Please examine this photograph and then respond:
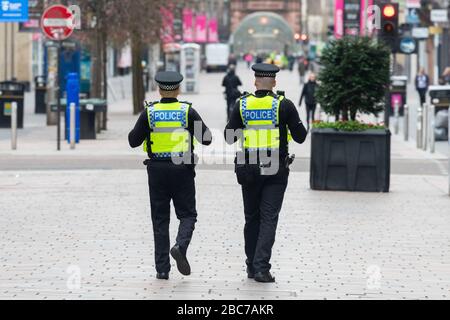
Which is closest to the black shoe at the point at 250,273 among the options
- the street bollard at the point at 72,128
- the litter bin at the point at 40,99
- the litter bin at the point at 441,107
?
the street bollard at the point at 72,128

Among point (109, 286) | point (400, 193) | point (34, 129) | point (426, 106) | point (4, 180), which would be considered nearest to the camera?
point (109, 286)

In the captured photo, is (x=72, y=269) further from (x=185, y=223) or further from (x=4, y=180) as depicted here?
(x=4, y=180)

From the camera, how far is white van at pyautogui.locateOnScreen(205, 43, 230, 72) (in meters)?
116

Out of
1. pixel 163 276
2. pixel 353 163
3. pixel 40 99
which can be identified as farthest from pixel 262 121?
pixel 40 99

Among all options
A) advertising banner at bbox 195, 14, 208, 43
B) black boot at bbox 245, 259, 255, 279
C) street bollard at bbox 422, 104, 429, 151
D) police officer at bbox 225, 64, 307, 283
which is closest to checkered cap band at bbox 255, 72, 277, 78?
police officer at bbox 225, 64, 307, 283

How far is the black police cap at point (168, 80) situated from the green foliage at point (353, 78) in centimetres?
935

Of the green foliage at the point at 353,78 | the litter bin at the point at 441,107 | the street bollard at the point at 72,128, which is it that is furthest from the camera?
the litter bin at the point at 441,107

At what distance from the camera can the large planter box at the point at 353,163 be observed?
1950cm

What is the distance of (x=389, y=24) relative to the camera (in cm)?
2511

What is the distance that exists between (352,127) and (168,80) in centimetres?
881

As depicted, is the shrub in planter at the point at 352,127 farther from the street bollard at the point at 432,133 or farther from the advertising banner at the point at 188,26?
the advertising banner at the point at 188,26
